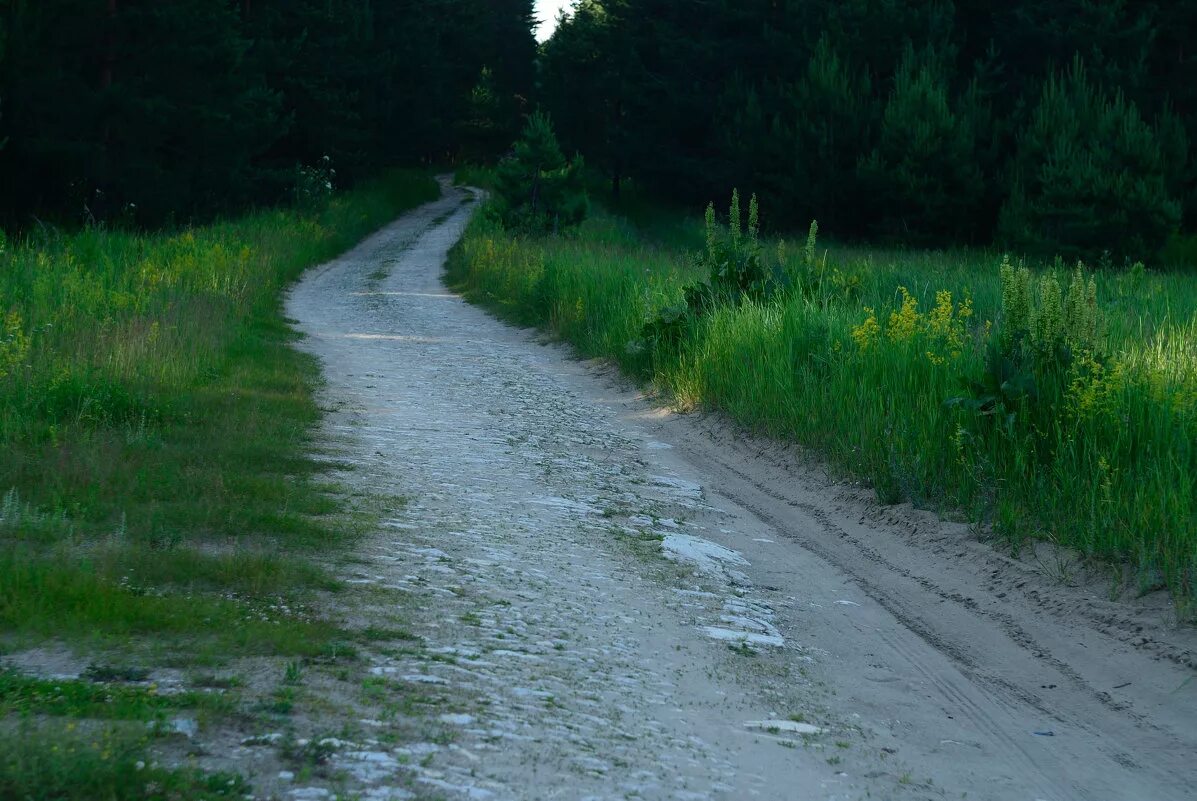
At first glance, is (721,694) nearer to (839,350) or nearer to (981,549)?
(981,549)

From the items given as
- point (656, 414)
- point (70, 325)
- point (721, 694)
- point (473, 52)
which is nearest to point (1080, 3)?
point (656, 414)

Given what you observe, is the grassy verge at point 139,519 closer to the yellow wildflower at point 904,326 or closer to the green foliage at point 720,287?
the green foliage at point 720,287

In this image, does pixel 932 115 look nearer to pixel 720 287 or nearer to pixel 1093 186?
pixel 1093 186

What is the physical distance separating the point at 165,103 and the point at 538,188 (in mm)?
9100

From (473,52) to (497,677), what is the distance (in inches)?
3320

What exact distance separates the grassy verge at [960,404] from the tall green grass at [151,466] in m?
3.76

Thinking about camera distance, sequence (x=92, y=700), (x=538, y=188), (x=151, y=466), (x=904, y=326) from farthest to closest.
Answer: (x=538, y=188) < (x=904, y=326) < (x=151, y=466) < (x=92, y=700)

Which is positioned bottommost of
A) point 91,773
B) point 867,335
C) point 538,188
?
point 91,773

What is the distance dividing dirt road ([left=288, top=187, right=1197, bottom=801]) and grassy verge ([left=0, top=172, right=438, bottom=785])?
47 centimetres

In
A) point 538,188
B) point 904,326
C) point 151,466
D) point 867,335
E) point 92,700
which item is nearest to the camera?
point 92,700

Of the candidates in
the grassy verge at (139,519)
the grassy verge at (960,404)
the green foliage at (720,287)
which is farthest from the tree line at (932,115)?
the grassy verge at (139,519)

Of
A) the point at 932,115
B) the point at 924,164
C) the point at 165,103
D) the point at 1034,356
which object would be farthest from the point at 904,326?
the point at 924,164

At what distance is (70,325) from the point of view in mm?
11062

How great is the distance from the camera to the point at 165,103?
26.3m
